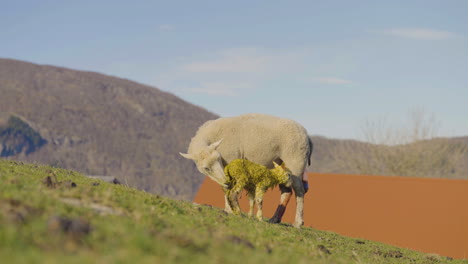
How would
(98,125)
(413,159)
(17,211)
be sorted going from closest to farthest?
(17,211), (413,159), (98,125)

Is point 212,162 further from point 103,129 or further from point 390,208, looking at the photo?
point 103,129

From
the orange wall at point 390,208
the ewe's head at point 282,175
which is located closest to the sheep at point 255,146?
the ewe's head at point 282,175

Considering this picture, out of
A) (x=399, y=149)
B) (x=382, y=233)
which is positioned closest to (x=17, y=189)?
(x=382, y=233)

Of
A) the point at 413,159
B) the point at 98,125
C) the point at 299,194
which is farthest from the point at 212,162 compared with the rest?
the point at 98,125

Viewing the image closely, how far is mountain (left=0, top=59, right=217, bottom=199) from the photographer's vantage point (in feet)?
304

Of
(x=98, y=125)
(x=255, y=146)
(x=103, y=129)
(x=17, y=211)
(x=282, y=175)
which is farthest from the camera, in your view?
(x=98, y=125)

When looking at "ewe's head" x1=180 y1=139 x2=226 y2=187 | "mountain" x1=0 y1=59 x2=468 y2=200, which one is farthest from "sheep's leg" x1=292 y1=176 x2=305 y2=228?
"mountain" x1=0 y1=59 x2=468 y2=200

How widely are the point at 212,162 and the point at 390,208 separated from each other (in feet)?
42.4

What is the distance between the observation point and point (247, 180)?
13172 mm

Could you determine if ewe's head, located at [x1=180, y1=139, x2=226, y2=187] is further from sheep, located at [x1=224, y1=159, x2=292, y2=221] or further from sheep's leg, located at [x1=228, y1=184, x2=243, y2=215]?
sheep's leg, located at [x1=228, y1=184, x2=243, y2=215]

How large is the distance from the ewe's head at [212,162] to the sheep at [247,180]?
144 millimetres

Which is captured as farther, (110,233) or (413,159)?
(413,159)

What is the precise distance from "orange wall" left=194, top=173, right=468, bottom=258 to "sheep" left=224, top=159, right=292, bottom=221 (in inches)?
448

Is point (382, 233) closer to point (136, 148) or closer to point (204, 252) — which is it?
point (204, 252)
